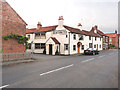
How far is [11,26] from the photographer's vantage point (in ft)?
49.6

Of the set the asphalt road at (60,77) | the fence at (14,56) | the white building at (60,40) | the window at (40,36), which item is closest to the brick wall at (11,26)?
the fence at (14,56)

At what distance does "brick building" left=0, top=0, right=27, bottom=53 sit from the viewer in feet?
47.0

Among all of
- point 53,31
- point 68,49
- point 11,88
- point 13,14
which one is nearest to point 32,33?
point 53,31

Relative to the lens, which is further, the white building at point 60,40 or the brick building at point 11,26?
the white building at point 60,40

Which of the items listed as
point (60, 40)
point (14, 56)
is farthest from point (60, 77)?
point (60, 40)

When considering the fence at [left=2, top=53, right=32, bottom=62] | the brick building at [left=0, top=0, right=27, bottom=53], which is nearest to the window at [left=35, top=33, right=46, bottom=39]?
the brick building at [left=0, top=0, right=27, bottom=53]

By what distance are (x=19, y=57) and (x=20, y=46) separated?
113 inches

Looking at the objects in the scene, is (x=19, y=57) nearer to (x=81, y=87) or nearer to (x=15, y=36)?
(x=15, y=36)

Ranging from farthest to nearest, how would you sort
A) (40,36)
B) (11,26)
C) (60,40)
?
(40,36), (60,40), (11,26)

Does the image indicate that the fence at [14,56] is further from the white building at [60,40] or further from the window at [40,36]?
the window at [40,36]

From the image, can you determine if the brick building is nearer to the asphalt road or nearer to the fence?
the fence

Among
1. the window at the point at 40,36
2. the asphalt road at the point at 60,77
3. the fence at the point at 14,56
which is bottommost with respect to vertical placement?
the asphalt road at the point at 60,77

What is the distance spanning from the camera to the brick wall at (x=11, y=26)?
47.0 ft

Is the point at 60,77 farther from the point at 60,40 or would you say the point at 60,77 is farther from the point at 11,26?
the point at 60,40
